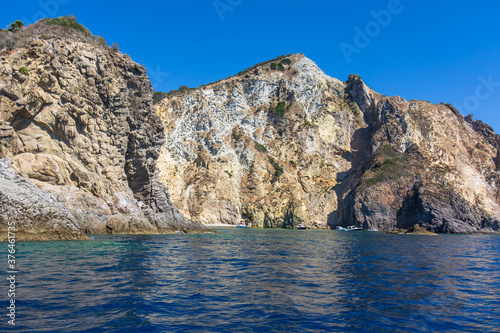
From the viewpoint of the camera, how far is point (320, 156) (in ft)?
317

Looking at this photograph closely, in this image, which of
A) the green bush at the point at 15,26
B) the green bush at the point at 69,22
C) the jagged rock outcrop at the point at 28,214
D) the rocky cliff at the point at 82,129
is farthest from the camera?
the green bush at the point at 69,22

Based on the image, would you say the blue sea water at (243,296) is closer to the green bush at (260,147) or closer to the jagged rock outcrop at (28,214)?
the jagged rock outcrop at (28,214)

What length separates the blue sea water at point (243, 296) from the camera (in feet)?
25.4

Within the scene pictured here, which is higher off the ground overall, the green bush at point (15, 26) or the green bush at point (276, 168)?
the green bush at point (15, 26)

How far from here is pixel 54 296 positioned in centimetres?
927

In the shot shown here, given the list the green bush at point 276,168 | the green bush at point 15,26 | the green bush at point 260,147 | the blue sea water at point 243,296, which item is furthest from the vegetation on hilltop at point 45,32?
the green bush at point 276,168

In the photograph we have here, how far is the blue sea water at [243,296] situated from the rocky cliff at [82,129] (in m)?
14.3

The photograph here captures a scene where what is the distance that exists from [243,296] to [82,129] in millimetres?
33242

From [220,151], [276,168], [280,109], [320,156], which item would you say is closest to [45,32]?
[220,151]

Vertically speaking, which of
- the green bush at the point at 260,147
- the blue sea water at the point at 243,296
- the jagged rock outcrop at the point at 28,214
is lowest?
the blue sea water at the point at 243,296

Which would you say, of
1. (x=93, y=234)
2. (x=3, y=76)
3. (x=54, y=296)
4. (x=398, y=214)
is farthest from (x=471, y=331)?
(x=398, y=214)

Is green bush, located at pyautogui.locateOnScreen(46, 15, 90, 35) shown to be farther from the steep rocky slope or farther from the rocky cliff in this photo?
the steep rocky slope

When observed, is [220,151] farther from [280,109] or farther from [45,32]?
[45,32]

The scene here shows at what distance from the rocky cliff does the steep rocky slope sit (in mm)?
34623
